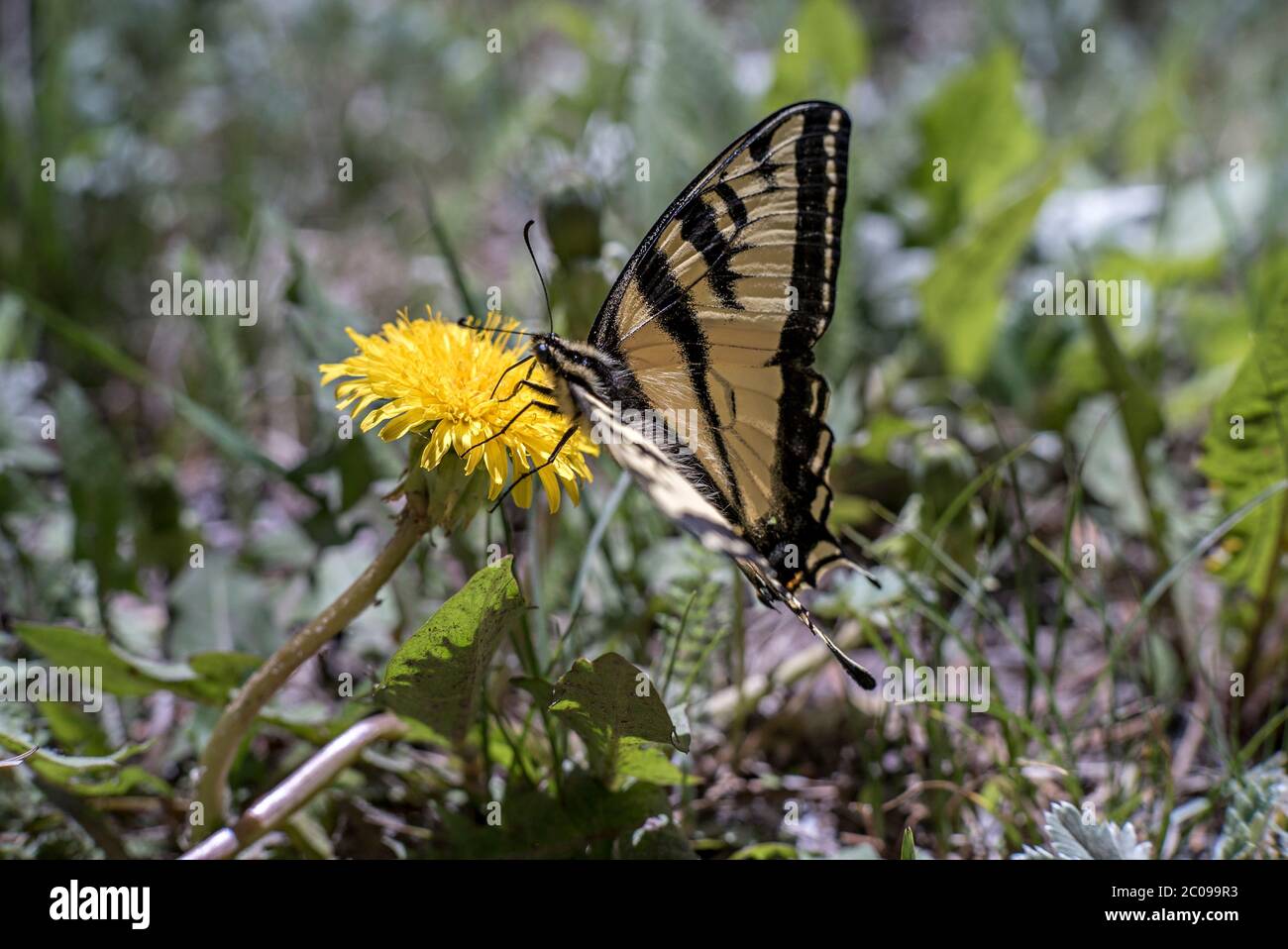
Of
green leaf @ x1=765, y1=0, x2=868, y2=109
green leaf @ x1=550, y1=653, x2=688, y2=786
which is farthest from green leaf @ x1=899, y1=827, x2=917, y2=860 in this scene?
green leaf @ x1=765, y1=0, x2=868, y2=109

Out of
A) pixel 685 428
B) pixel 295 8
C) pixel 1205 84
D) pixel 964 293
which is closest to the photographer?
pixel 685 428

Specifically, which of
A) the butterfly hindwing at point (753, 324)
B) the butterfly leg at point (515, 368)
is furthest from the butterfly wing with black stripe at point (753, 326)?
the butterfly leg at point (515, 368)

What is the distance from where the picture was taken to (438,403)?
138 cm

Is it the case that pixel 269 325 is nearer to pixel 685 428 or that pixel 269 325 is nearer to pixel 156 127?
pixel 156 127

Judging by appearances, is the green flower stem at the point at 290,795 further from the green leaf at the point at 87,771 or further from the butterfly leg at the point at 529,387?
the butterfly leg at the point at 529,387

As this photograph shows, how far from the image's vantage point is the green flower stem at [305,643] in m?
1.41

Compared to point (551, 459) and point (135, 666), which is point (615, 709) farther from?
point (135, 666)

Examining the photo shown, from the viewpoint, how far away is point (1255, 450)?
1.96 m

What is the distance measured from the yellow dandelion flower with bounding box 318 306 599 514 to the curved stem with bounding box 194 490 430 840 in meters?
0.10

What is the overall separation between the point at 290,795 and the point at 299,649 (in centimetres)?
25

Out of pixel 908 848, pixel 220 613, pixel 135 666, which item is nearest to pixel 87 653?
pixel 135 666
